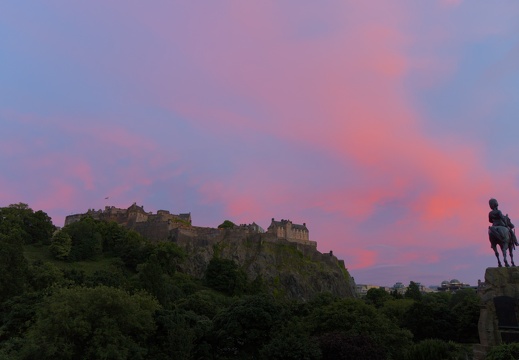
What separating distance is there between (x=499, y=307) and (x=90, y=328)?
854 inches

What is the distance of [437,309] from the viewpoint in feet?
172

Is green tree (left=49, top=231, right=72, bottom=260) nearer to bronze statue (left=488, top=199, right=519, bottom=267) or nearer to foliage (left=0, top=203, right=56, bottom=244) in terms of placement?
foliage (left=0, top=203, right=56, bottom=244)

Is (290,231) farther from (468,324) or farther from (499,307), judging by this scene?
(499,307)

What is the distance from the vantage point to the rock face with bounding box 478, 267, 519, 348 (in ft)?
61.6

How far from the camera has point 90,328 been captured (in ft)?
82.7

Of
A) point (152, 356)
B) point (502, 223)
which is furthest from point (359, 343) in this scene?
point (152, 356)

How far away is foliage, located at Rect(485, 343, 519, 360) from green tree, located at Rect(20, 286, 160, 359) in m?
18.7

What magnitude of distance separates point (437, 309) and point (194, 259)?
53856 millimetres

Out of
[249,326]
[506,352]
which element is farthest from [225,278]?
[506,352]

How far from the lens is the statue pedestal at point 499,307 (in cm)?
1873

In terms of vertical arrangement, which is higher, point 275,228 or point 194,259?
point 275,228

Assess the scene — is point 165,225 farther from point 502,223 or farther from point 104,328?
point 502,223

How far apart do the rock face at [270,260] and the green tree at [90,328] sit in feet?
207

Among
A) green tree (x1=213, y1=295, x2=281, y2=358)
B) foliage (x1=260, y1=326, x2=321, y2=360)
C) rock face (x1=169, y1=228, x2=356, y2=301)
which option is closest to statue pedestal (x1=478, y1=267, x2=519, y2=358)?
foliage (x1=260, y1=326, x2=321, y2=360)
